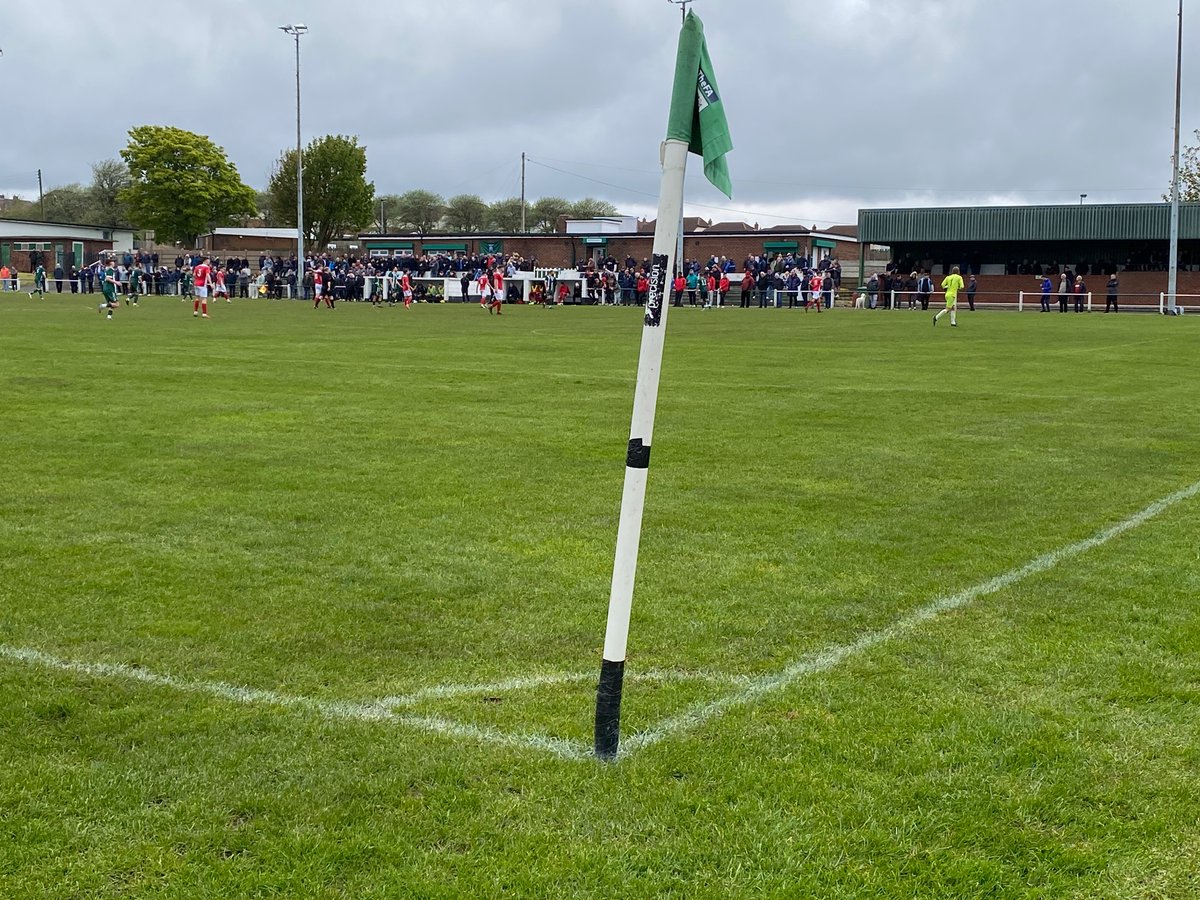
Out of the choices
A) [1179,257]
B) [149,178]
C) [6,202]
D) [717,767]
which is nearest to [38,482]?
[717,767]

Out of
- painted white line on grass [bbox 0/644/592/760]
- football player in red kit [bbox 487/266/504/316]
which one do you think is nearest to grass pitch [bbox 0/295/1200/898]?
painted white line on grass [bbox 0/644/592/760]

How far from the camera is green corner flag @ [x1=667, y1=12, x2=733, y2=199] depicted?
4.08 m

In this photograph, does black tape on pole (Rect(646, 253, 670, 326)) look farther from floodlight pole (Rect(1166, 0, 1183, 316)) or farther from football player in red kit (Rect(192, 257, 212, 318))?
floodlight pole (Rect(1166, 0, 1183, 316))

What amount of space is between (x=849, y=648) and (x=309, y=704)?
7.81ft

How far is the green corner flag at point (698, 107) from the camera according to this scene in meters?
4.08

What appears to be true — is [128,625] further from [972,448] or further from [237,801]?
[972,448]

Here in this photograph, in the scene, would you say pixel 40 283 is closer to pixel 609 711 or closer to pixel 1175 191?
pixel 1175 191

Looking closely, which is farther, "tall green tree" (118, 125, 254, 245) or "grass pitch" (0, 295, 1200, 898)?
"tall green tree" (118, 125, 254, 245)

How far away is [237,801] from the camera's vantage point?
12.9 feet

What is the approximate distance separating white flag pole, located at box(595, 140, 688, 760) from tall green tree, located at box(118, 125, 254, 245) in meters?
89.3

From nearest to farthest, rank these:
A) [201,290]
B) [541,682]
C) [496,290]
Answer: [541,682], [201,290], [496,290]

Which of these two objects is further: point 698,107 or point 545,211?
point 545,211

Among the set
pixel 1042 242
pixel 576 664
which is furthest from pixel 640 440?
pixel 1042 242

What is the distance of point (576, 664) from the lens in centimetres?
537
